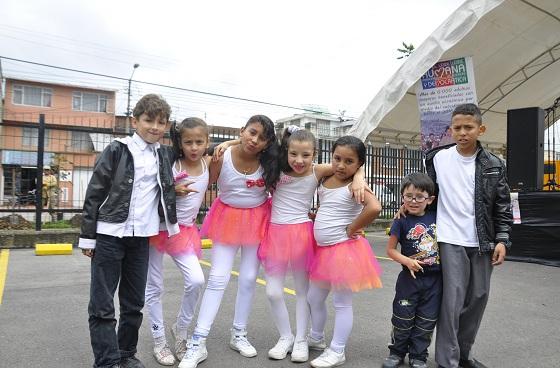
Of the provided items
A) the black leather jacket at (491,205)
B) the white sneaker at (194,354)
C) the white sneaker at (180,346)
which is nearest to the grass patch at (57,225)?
the white sneaker at (180,346)

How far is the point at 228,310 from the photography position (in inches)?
160

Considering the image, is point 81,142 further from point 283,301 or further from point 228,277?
point 283,301

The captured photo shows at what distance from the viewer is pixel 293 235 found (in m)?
3.00

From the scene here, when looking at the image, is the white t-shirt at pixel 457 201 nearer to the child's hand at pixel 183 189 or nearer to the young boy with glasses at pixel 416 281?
the young boy with glasses at pixel 416 281

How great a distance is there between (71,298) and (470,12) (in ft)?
22.5

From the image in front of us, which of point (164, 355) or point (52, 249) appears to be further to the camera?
point (52, 249)

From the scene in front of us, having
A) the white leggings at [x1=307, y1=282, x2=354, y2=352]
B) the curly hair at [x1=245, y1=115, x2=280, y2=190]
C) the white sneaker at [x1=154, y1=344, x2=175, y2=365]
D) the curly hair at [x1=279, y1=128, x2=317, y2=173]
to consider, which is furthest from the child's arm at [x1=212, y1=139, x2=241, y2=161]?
the white sneaker at [x1=154, y1=344, x2=175, y2=365]

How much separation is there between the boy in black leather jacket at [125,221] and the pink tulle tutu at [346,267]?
960mm

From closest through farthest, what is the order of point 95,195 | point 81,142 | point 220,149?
point 95,195 < point 220,149 < point 81,142

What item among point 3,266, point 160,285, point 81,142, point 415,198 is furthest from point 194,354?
point 81,142

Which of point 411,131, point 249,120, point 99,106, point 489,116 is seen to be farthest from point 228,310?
point 99,106

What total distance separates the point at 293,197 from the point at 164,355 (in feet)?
4.34

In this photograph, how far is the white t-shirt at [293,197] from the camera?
3037 mm

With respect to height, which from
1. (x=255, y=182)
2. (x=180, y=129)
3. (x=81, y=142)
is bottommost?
(x=255, y=182)
